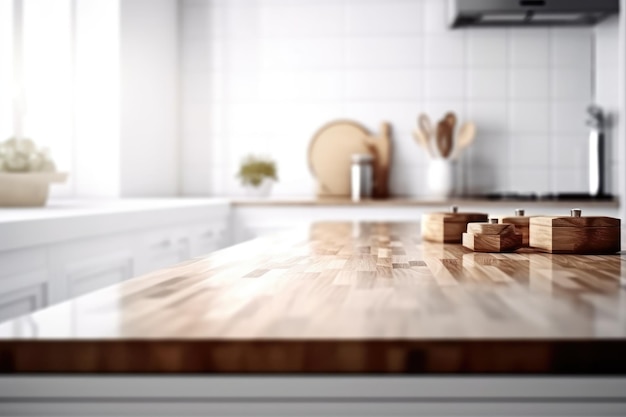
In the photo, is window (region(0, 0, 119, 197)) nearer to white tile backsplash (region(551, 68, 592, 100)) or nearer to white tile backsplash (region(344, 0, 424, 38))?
white tile backsplash (region(344, 0, 424, 38))

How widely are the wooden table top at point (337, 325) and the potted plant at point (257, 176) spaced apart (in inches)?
102

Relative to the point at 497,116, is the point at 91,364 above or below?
below

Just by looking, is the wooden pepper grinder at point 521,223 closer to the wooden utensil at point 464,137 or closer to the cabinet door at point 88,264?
the cabinet door at point 88,264

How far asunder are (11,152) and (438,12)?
2246 millimetres

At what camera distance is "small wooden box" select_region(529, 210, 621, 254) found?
41.3 inches

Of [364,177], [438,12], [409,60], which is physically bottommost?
[364,177]

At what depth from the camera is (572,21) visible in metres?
3.45

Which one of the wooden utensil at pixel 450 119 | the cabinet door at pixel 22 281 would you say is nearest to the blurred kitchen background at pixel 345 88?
the wooden utensil at pixel 450 119

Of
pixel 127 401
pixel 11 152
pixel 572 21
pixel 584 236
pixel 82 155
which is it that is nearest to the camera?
pixel 127 401

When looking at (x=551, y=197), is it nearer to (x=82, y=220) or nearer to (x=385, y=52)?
(x=385, y=52)

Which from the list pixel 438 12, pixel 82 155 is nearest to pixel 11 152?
pixel 82 155

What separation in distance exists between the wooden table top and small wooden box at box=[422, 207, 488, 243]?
1.46 ft

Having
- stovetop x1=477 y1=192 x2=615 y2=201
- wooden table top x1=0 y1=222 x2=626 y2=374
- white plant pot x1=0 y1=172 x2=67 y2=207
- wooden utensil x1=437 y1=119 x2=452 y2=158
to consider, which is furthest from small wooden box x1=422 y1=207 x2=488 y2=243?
wooden utensil x1=437 y1=119 x2=452 y2=158

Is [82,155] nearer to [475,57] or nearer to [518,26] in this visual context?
[475,57]
